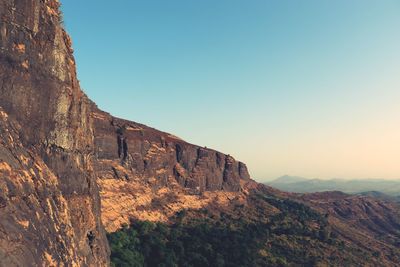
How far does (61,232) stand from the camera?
99.1 ft

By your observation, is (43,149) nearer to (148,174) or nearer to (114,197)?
(114,197)

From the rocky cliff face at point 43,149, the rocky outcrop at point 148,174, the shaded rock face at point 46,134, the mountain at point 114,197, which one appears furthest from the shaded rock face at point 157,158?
the shaded rock face at point 46,134

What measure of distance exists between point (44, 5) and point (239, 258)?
5324cm

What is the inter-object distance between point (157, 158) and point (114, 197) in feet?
58.8

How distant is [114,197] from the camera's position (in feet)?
227

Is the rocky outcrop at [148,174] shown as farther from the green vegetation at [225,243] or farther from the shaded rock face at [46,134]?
the shaded rock face at [46,134]

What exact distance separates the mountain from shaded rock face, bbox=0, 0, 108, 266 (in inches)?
4.1

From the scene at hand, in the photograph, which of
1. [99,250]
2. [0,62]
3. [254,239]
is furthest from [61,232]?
[254,239]

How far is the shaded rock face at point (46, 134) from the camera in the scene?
26.1 metres

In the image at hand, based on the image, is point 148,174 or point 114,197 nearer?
point 114,197

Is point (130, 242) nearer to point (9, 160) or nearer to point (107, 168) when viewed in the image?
point (107, 168)

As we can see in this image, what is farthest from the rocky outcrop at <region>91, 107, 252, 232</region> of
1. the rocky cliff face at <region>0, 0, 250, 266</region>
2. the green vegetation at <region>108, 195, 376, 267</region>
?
the rocky cliff face at <region>0, 0, 250, 266</region>

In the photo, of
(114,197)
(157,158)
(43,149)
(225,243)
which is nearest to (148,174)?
(157,158)

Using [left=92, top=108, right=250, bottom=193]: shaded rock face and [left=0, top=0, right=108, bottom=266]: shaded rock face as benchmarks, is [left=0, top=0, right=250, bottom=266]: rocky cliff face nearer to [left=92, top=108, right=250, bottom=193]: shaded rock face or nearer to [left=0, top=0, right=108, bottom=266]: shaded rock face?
[left=0, top=0, right=108, bottom=266]: shaded rock face
